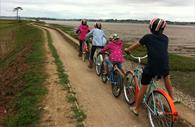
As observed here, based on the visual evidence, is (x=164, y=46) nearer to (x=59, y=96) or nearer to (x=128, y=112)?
(x=128, y=112)

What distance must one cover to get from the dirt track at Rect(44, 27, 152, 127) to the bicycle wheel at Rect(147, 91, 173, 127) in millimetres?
522

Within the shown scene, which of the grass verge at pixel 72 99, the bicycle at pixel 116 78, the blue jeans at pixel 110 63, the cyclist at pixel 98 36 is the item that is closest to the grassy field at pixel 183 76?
the blue jeans at pixel 110 63

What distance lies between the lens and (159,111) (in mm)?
6492

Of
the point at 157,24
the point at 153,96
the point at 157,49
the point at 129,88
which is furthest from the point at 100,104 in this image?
the point at 157,24

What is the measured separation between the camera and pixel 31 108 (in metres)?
8.26

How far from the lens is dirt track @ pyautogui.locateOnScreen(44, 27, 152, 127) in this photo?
7.46 meters

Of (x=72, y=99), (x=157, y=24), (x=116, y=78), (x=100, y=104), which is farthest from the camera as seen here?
(x=116, y=78)

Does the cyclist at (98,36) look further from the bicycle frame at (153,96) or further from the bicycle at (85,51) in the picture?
the bicycle frame at (153,96)

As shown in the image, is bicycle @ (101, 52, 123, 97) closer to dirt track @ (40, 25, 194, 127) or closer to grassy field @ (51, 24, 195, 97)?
dirt track @ (40, 25, 194, 127)

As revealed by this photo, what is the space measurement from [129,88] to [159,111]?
2.09 meters

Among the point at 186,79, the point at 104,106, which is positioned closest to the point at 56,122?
the point at 104,106

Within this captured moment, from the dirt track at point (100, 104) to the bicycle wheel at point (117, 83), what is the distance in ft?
0.53

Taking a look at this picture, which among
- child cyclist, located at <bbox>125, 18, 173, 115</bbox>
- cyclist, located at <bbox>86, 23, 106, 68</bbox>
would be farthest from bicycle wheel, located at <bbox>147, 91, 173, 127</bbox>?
cyclist, located at <bbox>86, 23, 106, 68</bbox>

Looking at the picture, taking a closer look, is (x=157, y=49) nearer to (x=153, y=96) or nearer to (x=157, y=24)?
(x=157, y=24)
